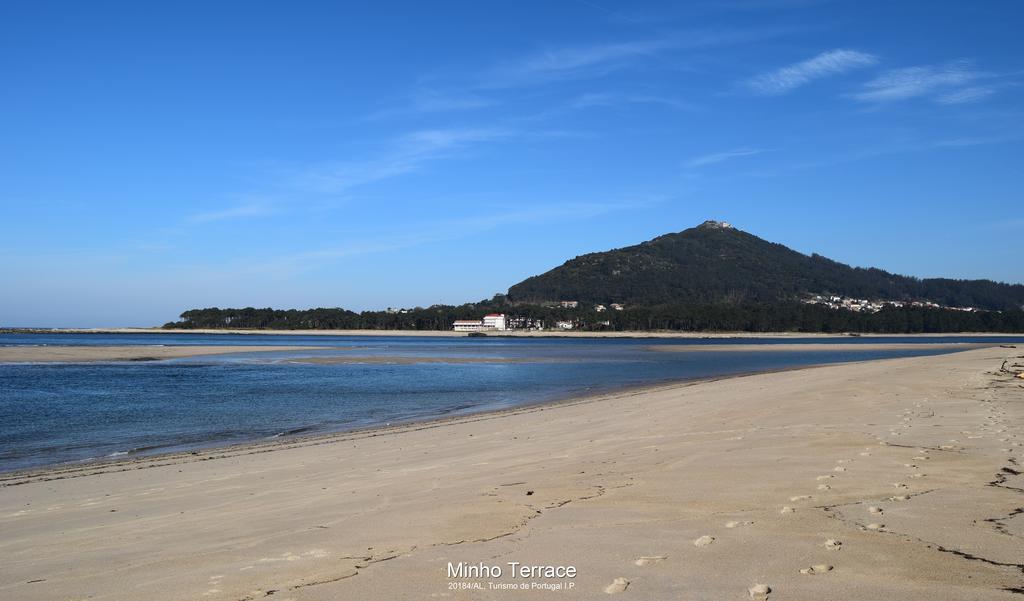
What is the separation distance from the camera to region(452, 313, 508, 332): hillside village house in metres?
176

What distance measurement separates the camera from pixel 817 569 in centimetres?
455

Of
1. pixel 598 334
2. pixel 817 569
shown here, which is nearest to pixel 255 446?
pixel 817 569

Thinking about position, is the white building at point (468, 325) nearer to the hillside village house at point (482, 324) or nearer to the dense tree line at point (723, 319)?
the hillside village house at point (482, 324)

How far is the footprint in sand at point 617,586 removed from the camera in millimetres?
4359

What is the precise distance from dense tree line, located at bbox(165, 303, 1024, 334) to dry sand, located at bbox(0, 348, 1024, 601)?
150 metres

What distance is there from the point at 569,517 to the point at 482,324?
171811 millimetres

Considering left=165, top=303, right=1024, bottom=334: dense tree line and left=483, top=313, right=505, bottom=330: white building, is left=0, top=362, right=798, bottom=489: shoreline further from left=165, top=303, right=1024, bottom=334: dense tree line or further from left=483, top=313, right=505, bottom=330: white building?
left=483, top=313, right=505, bottom=330: white building

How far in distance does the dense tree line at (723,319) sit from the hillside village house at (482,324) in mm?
5888

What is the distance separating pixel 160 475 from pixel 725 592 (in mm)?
9796

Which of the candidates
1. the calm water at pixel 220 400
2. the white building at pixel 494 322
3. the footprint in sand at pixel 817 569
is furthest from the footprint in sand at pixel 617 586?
the white building at pixel 494 322

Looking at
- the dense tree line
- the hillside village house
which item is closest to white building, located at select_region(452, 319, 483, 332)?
the hillside village house

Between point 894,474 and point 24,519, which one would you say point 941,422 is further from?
point 24,519

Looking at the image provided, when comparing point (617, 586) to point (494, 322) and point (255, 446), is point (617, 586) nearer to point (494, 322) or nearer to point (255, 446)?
point (255, 446)

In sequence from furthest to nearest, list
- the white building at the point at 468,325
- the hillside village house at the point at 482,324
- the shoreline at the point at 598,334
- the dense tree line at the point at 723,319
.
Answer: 1. the hillside village house at the point at 482,324
2. the white building at the point at 468,325
3. the dense tree line at the point at 723,319
4. the shoreline at the point at 598,334
